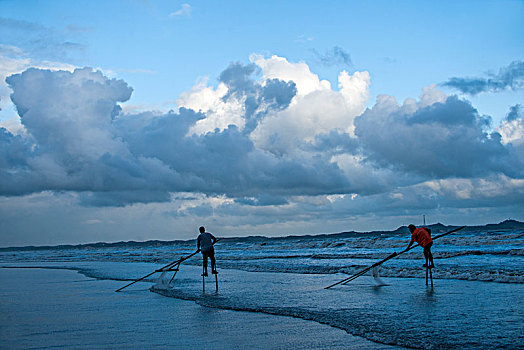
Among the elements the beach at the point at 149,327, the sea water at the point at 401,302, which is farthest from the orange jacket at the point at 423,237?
the beach at the point at 149,327

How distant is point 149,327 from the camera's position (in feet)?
31.4

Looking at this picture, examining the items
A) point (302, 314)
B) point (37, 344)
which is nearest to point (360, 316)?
point (302, 314)

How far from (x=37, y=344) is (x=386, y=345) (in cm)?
567

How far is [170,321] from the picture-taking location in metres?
10.3

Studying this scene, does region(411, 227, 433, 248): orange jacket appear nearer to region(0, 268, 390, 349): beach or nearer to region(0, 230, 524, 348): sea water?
region(0, 230, 524, 348): sea water

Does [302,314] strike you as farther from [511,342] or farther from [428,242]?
[428,242]

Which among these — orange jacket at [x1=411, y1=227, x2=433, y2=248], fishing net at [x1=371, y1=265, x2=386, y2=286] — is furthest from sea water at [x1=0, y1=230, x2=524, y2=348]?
orange jacket at [x1=411, y1=227, x2=433, y2=248]

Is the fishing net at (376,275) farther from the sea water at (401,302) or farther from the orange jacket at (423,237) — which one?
the orange jacket at (423,237)

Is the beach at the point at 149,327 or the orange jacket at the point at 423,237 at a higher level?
the orange jacket at the point at 423,237

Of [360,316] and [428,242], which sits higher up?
[428,242]

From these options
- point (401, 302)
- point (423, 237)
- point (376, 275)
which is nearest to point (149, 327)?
point (401, 302)

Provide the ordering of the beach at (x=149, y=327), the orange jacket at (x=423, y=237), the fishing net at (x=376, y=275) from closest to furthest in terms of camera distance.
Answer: the beach at (x=149, y=327) → the orange jacket at (x=423, y=237) → the fishing net at (x=376, y=275)

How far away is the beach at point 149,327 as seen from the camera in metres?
8.02

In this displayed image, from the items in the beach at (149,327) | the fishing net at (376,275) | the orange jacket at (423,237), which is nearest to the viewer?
the beach at (149,327)
